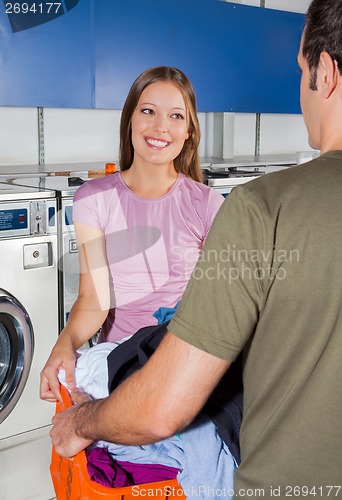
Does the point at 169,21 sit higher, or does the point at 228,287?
the point at 169,21

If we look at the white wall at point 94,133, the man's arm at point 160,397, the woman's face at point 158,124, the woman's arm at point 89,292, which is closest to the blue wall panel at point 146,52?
the white wall at point 94,133

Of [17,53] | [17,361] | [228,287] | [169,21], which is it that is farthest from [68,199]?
[228,287]

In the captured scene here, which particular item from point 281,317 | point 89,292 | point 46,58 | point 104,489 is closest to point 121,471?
point 104,489

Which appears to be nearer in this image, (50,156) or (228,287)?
(228,287)

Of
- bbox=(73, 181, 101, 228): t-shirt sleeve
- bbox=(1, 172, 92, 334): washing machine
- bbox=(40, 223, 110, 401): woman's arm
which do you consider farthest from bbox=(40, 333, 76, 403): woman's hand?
bbox=(1, 172, 92, 334): washing machine

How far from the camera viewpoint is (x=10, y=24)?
312 cm

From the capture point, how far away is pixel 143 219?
2006 millimetres

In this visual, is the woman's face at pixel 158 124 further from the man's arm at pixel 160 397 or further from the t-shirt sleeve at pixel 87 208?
the man's arm at pixel 160 397

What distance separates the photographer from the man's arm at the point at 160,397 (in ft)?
3.10

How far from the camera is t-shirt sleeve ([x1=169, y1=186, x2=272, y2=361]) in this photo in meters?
0.89

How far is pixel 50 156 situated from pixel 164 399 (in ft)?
9.57

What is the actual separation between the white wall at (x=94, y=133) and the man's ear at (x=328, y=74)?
9.13 ft

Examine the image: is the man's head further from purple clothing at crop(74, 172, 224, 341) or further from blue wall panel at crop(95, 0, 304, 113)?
blue wall panel at crop(95, 0, 304, 113)

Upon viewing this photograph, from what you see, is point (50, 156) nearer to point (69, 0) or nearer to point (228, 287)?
point (69, 0)
